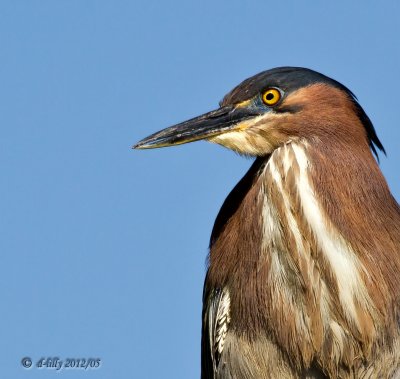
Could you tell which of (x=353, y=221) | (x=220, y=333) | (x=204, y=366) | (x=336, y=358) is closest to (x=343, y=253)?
(x=353, y=221)

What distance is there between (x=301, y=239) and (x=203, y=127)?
96cm

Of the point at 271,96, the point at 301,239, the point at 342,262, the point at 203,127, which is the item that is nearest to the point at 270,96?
the point at 271,96

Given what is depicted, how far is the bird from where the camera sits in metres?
5.14

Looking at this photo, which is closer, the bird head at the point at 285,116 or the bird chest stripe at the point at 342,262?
the bird chest stripe at the point at 342,262

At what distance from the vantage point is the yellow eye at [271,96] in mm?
5457

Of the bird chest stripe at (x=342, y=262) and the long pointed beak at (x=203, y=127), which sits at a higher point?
the long pointed beak at (x=203, y=127)

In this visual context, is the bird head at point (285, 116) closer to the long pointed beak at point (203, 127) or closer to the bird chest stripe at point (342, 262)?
the long pointed beak at point (203, 127)

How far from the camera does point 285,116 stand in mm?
5434

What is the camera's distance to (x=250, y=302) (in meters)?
5.28

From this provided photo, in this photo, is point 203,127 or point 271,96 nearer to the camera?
point 271,96

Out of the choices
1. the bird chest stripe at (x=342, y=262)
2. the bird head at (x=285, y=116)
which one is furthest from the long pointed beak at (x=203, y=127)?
the bird chest stripe at (x=342, y=262)

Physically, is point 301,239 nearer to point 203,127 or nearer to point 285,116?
point 285,116

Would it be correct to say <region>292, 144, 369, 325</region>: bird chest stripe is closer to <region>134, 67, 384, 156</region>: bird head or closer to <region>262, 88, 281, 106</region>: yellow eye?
<region>134, 67, 384, 156</region>: bird head

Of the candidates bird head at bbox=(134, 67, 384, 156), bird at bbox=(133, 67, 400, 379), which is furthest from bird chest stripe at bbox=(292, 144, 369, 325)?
bird head at bbox=(134, 67, 384, 156)
